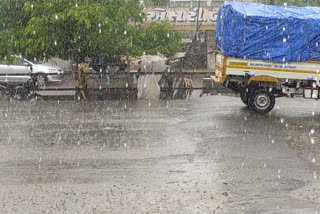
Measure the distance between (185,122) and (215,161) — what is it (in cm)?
412

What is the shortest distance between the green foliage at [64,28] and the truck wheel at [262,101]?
5.89 meters

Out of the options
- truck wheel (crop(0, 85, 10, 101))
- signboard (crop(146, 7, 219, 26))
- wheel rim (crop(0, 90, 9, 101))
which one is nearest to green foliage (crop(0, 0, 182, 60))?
truck wheel (crop(0, 85, 10, 101))

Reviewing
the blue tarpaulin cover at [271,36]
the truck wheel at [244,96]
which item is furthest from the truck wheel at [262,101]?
the blue tarpaulin cover at [271,36]

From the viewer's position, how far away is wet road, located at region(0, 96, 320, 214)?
23.2 ft

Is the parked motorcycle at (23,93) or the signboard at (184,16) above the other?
the signboard at (184,16)

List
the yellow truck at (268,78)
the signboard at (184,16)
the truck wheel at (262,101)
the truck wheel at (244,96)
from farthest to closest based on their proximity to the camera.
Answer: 1. the signboard at (184,16)
2. the truck wheel at (244,96)
3. the truck wheel at (262,101)
4. the yellow truck at (268,78)

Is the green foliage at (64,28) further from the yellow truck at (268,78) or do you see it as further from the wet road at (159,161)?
the yellow truck at (268,78)

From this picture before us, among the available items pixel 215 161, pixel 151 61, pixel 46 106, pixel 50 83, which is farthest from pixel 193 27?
pixel 215 161

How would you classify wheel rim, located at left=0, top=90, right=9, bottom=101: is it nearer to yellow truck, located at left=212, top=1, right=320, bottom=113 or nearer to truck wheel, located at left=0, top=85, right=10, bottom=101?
truck wheel, located at left=0, top=85, right=10, bottom=101

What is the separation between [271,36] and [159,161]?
6.48 meters

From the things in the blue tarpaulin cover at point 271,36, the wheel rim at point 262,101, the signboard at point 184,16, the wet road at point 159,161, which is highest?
the signboard at point 184,16

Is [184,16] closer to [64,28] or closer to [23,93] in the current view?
[64,28]

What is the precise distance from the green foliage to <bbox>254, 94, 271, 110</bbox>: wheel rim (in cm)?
595

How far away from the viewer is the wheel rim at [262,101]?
1470 centimetres
